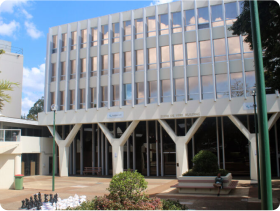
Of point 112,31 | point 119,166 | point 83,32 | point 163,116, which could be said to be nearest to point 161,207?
point 163,116

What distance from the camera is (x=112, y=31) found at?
103 feet

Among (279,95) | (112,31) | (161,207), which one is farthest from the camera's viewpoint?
(112,31)

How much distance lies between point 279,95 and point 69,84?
21.3m

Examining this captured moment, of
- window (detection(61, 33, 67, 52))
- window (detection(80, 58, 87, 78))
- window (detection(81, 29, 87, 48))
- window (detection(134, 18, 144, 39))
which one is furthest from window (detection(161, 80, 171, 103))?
window (detection(61, 33, 67, 52))

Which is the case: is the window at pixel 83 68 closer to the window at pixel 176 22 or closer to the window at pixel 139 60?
the window at pixel 139 60

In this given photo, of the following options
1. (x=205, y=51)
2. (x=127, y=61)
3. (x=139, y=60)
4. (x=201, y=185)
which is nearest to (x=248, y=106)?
(x=205, y=51)

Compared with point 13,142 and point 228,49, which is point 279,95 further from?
point 13,142

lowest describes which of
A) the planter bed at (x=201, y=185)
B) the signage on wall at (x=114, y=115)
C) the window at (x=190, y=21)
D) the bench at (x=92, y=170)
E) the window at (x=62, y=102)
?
Result: the bench at (x=92, y=170)

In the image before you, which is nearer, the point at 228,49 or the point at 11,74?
the point at 228,49

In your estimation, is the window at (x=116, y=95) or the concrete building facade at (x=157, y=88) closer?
the concrete building facade at (x=157, y=88)

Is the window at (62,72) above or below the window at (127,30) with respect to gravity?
below

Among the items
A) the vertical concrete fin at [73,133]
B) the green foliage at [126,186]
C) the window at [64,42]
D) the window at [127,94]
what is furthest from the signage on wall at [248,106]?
the window at [64,42]

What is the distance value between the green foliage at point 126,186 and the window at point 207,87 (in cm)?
1740

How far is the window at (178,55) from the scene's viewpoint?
27828 millimetres
